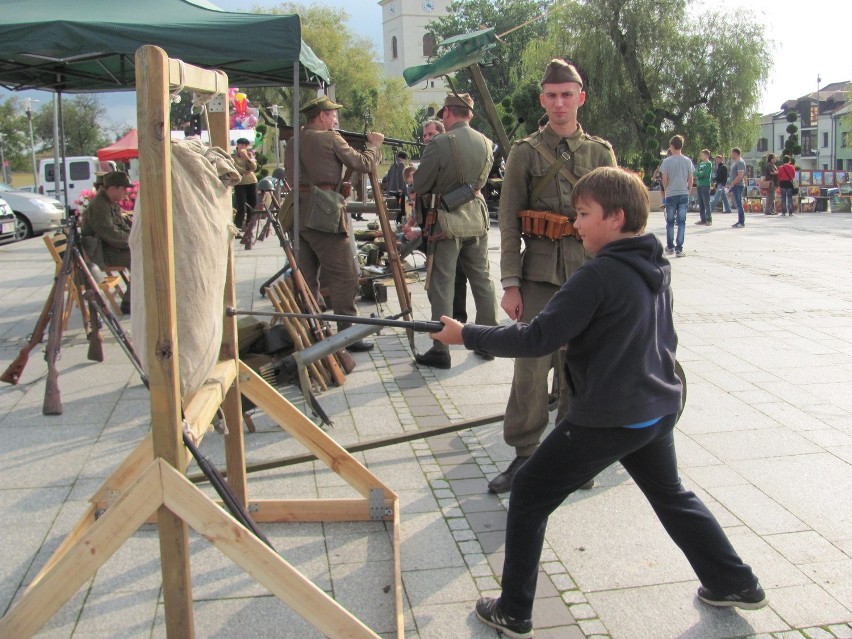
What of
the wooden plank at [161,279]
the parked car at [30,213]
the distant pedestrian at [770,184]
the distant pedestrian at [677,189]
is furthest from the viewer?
the distant pedestrian at [770,184]

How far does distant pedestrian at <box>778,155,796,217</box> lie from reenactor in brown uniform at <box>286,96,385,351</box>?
18.7 meters

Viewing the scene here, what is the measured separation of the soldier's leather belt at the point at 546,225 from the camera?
4.23m

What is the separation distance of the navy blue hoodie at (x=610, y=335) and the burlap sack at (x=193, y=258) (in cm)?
83

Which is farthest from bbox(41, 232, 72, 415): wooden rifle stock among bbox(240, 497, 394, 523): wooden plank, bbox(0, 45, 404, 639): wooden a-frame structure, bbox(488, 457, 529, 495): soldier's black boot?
bbox(0, 45, 404, 639): wooden a-frame structure

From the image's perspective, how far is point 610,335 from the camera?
2.77m

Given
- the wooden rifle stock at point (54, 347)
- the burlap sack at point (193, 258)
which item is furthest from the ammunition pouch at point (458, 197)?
the burlap sack at point (193, 258)

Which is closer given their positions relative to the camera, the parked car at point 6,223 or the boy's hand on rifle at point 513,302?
the boy's hand on rifle at point 513,302

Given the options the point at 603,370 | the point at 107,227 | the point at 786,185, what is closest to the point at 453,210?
the point at 107,227

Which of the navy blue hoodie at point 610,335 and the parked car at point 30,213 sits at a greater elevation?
the parked car at point 30,213

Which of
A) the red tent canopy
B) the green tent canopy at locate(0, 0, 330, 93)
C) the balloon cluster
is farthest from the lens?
the red tent canopy

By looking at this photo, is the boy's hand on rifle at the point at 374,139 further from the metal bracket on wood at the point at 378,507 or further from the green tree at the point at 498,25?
the green tree at the point at 498,25

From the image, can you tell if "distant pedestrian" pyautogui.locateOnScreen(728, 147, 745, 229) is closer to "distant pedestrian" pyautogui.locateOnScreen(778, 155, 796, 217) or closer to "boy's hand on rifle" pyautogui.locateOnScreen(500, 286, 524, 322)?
"distant pedestrian" pyautogui.locateOnScreen(778, 155, 796, 217)

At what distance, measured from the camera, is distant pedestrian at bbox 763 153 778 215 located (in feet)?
79.3

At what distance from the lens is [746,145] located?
37.0 metres
